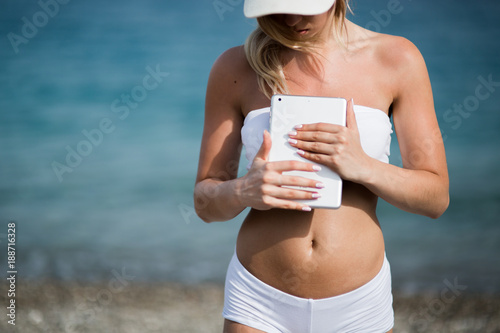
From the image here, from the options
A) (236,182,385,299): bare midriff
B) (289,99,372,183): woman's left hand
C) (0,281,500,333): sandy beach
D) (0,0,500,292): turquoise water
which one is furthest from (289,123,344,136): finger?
(0,0,500,292): turquoise water

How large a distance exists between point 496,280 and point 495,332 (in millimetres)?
1325

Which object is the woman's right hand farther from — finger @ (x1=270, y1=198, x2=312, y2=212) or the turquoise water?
the turquoise water

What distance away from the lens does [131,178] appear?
7.16 m

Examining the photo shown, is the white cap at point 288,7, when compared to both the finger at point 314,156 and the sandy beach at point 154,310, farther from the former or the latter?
the sandy beach at point 154,310

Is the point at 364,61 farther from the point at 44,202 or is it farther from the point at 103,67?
the point at 103,67

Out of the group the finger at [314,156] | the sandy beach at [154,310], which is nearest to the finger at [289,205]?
the finger at [314,156]

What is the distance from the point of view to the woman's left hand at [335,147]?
134cm

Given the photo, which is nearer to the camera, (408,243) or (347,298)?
(347,298)

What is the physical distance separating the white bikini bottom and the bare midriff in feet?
0.07

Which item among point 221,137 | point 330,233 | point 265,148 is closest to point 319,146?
point 265,148

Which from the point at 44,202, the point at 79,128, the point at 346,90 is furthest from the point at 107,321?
the point at 79,128

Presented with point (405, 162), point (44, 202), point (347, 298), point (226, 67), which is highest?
point (226, 67)

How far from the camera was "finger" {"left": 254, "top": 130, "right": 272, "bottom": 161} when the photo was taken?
136cm

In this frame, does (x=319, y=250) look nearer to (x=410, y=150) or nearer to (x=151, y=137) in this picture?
(x=410, y=150)
